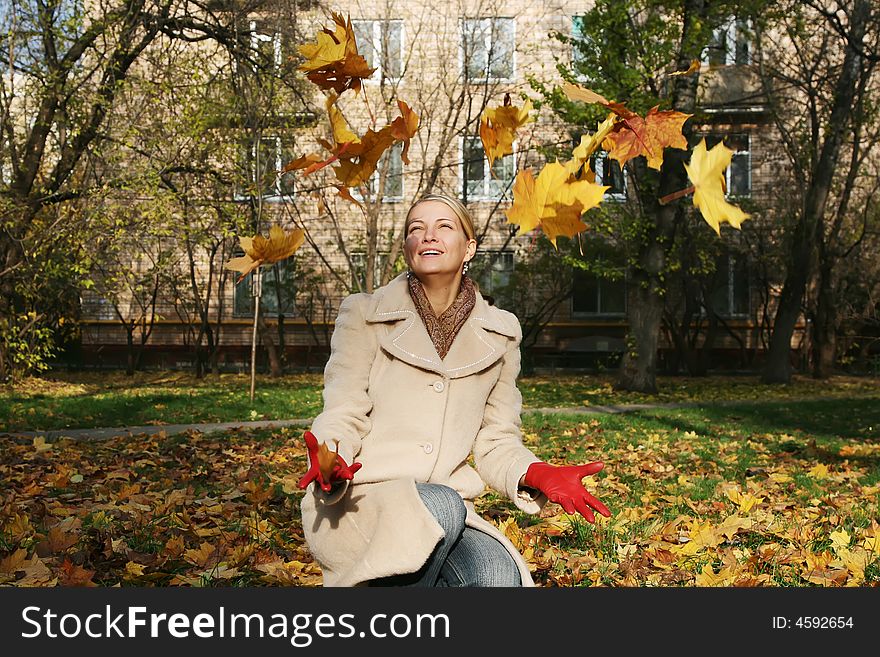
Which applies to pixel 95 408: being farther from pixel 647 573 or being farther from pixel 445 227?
pixel 445 227

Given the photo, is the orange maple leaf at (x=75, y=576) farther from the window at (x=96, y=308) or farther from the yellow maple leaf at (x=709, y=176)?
the window at (x=96, y=308)

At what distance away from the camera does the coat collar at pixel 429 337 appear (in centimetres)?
273

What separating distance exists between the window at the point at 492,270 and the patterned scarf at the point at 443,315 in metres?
19.6

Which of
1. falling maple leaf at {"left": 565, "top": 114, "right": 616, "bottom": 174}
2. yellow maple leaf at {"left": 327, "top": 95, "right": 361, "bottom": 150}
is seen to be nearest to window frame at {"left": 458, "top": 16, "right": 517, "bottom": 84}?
yellow maple leaf at {"left": 327, "top": 95, "right": 361, "bottom": 150}

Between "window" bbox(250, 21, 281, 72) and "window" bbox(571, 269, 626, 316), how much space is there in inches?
513

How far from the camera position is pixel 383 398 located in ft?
8.98

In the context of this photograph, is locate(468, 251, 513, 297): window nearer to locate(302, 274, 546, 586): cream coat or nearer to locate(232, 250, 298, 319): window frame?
locate(232, 250, 298, 319): window frame

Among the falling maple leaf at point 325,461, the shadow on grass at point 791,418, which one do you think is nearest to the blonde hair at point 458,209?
the falling maple leaf at point 325,461

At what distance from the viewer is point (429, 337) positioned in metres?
2.77

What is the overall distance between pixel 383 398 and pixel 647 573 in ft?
6.49

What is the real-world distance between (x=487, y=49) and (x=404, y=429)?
17703mm

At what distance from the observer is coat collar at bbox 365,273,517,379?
2.73 metres

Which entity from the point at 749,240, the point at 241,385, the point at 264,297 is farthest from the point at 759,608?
the point at 264,297

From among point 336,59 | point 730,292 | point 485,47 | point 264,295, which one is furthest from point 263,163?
point 730,292
